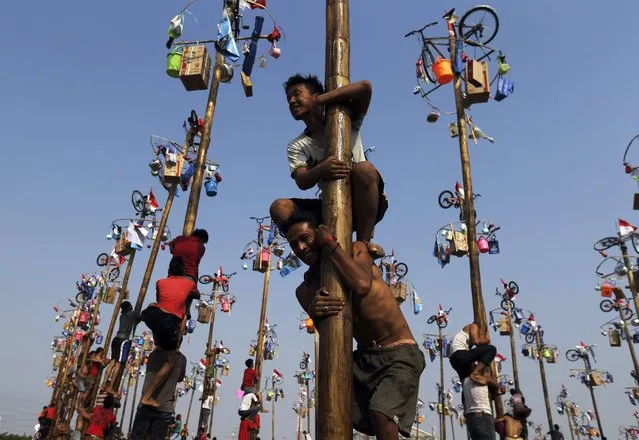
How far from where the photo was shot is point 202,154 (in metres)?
9.12

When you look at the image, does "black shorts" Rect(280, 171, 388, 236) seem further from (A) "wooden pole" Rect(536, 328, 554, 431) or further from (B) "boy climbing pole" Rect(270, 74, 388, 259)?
(A) "wooden pole" Rect(536, 328, 554, 431)

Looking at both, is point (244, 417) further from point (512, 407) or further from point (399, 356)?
point (399, 356)

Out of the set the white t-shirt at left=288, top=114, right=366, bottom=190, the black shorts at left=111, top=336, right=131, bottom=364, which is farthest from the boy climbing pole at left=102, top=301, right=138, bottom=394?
the white t-shirt at left=288, top=114, right=366, bottom=190

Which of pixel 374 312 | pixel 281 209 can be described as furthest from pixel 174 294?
pixel 374 312

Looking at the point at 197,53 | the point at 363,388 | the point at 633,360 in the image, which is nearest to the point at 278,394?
the point at 633,360

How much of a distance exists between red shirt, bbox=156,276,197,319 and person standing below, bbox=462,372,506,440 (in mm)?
4218

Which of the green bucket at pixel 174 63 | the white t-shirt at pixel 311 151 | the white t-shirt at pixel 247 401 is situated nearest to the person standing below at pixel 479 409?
the white t-shirt at pixel 311 151

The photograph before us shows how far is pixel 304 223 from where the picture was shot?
10.2ft

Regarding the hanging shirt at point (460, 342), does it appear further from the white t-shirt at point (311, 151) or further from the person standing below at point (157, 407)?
the white t-shirt at point (311, 151)

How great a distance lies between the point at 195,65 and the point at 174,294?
5.20m

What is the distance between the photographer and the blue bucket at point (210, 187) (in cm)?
1337

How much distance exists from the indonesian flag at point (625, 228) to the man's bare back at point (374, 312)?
18.8m

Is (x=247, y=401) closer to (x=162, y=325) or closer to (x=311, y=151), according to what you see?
(x=162, y=325)

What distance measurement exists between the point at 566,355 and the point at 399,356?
37.4m
